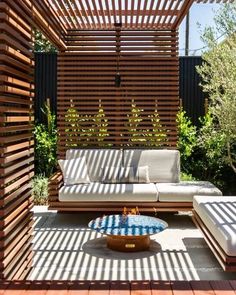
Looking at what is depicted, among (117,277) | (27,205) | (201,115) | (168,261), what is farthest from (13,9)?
(201,115)

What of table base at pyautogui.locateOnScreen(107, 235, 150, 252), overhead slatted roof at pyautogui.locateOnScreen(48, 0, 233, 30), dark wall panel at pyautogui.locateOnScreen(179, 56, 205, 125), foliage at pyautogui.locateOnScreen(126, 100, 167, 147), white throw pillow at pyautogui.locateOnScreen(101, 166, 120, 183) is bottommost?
table base at pyautogui.locateOnScreen(107, 235, 150, 252)

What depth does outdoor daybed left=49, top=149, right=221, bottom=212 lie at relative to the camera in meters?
6.62

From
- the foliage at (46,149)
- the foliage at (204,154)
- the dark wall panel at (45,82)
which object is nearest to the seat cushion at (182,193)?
the foliage at (204,154)

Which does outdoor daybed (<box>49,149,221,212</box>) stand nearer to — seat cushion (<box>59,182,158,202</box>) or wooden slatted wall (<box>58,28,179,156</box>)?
seat cushion (<box>59,182,158,202</box>)

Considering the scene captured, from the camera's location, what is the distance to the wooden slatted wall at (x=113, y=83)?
26.5ft

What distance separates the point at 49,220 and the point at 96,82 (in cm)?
279

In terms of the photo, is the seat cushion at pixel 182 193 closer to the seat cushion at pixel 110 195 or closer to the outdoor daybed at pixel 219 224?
the seat cushion at pixel 110 195

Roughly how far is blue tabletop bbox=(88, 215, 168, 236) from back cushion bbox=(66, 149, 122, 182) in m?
1.89

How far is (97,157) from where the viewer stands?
7.70 m

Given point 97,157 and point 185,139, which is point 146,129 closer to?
point 97,157

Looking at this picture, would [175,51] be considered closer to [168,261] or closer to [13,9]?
[168,261]

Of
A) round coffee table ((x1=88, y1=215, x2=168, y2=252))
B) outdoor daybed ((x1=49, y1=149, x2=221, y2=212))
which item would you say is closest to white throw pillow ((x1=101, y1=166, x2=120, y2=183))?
outdoor daybed ((x1=49, y1=149, x2=221, y2=212))

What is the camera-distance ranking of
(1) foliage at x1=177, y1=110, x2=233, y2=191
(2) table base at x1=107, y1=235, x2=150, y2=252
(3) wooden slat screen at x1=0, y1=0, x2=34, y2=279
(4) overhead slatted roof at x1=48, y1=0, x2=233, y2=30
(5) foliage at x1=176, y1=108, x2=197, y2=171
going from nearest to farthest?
(3) wooden slat screen at x1=0, y1=0, x2=34, y2=279, (2) table base at x1=107, y1=235, x2=150, y2=252, (4) overhead slatted roof at x1=48, y1=0, x2=233, y2=30, (1) foliage at x1=177, y1=110, x2=233, y2=191, (5) foliage at x1=176, y1=108, x2=197, y2=171

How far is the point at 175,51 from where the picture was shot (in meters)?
8.05
